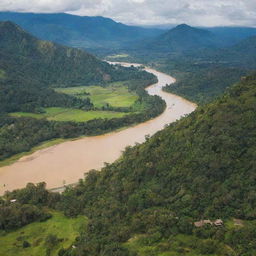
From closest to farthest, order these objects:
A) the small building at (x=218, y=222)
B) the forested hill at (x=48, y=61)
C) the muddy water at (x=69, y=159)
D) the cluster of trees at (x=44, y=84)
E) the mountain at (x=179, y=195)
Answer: the mountain at (x=179, y=195), the small building at (x=218, y=222), the muddy water at (x=69, y=159), the cluster of trees at (x=44, y=84), the forested hill at (x=48, y=61)

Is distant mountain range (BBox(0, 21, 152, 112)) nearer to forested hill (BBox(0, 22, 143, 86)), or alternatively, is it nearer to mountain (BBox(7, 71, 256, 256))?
forested hill (BBox(0, 22, 143, 86))

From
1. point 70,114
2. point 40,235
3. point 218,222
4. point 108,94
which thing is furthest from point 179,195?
point 108,94

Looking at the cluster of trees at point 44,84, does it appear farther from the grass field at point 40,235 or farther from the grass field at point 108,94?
the grass field at point 40,235

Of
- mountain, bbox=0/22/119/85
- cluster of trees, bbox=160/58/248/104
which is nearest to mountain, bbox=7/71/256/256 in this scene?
cluster of trees, bbox=160/58/248/104

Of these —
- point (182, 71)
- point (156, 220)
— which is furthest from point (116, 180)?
point (182, 71)

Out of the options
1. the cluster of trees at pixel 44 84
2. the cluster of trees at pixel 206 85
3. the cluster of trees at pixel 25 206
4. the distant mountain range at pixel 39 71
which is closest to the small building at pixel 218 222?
the cluster of trees at pixel 25 206

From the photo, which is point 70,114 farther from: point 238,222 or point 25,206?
point 238,222

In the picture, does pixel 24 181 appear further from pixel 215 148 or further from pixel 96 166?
pixel 215 148
